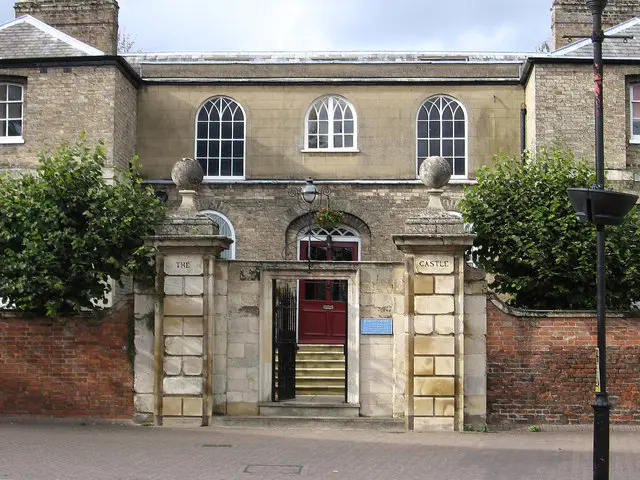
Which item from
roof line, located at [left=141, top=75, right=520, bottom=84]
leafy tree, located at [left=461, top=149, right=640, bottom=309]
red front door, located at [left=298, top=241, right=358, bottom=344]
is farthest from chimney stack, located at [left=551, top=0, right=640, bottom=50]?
leafy tree, located at [left=461, top=149, right=640, bottom=309]

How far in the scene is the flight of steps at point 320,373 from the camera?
15.9 metres

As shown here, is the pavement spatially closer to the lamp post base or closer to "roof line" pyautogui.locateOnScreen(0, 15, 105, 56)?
the lamp post base

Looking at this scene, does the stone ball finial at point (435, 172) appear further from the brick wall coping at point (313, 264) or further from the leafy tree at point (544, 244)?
Answer: the leafy tree at point (544, 244)

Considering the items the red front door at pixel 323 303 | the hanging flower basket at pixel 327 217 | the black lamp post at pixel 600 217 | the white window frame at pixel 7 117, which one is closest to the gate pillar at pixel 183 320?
the black lamp post at pixel 600 217

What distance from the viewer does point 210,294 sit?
1377 centimetres

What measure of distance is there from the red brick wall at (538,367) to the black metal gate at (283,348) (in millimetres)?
3232

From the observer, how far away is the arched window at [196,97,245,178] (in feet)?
76.2

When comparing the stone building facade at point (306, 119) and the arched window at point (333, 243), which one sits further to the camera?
the arched window at point (333, 243)

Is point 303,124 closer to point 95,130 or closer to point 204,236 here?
point 95,130

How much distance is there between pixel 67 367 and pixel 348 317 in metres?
4.43

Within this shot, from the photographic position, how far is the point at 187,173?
45.9 ft

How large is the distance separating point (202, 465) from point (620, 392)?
265 inches

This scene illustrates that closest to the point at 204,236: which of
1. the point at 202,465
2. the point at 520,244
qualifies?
the point at 202,465

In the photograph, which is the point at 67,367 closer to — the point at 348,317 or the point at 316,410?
the point at 316,410
